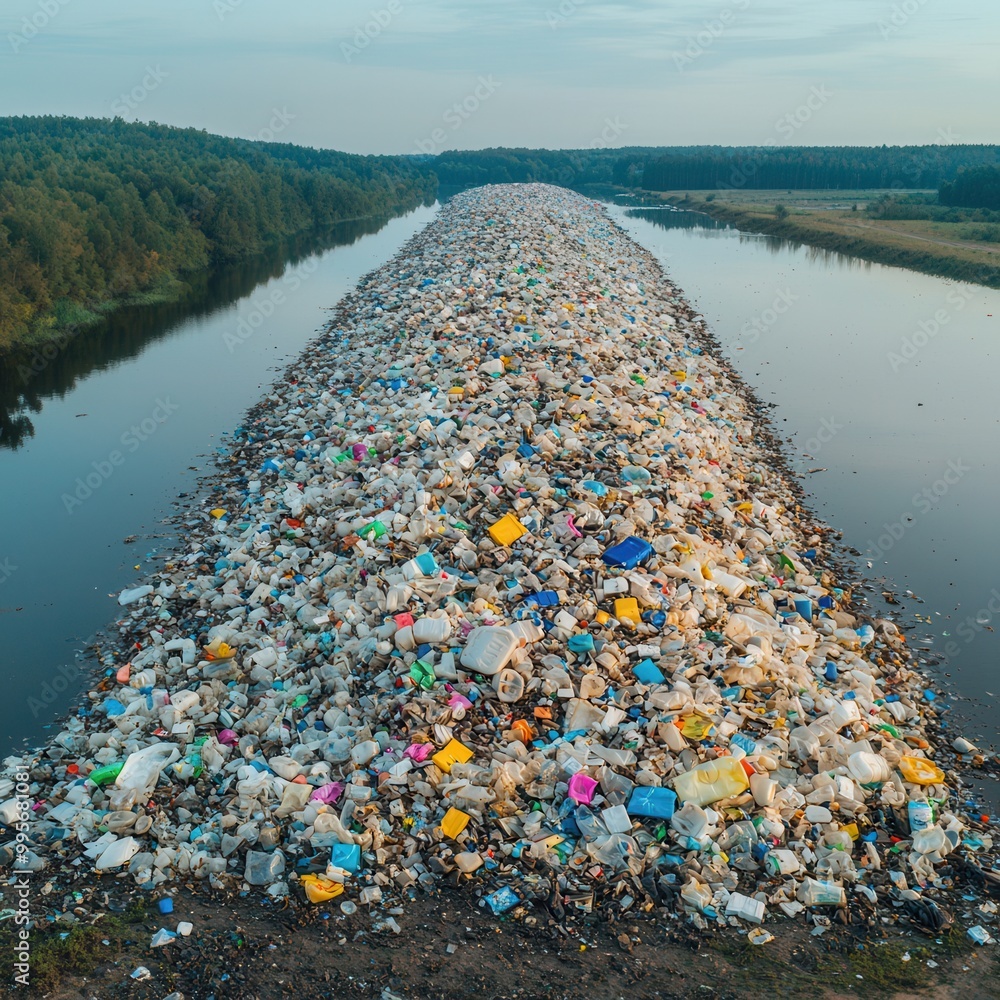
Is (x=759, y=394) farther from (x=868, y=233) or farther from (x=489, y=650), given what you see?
(x=868, y=233)

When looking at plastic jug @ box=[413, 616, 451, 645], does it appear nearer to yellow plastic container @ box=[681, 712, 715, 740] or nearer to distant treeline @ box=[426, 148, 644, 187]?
yellow plastic container @ box=[681, 712, 715, 740]

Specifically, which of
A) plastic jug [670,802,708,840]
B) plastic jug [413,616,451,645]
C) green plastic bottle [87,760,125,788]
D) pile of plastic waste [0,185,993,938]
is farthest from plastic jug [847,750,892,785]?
green plastic bottle [87,760,125,788]

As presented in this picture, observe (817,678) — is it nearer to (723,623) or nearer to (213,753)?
(723,623)

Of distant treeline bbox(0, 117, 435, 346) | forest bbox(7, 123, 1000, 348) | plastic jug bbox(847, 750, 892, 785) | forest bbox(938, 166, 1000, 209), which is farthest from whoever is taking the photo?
forest bbox(938, 166, 1000, 209)

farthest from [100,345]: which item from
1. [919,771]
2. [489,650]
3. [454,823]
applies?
[919,771]

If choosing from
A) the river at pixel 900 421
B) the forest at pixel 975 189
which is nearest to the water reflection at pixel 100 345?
the river at pixel 900 421

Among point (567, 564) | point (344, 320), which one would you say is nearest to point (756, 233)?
point (344, 320)
